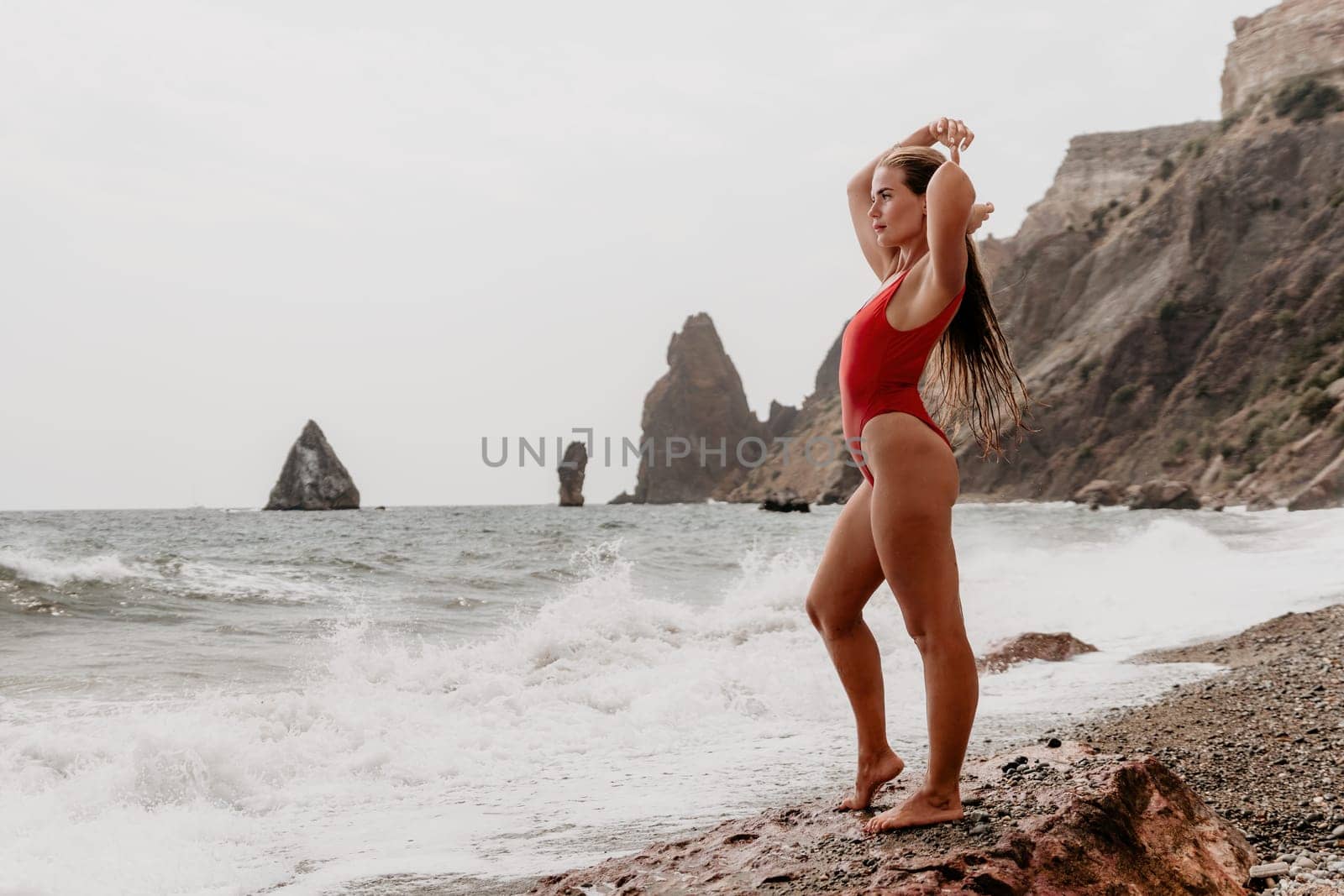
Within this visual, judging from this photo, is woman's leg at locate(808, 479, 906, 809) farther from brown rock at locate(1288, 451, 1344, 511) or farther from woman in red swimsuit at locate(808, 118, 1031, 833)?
brown rock at locate(1288, 451, 1344, 511)

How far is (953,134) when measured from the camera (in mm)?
2926

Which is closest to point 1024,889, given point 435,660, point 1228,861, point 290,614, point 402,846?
point 1228,861

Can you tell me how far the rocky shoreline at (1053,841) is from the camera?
255cm

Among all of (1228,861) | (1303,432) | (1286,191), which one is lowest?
(1228,861)

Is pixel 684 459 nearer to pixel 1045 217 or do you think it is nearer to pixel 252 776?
pixel 1045 217

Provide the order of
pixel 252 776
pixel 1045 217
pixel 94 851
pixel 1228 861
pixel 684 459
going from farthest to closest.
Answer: pixel 684 459, pixel 1045 217, pixel 252 776, pixel 94 851, pixel 1228 861

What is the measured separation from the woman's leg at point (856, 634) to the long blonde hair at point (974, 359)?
43 centimetres

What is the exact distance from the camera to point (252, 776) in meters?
5.16

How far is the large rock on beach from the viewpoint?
8.26 feet

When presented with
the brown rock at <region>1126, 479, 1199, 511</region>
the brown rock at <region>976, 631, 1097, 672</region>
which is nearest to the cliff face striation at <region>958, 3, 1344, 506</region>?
the brown rock at <region>1126, 479, 1199, 511</region>

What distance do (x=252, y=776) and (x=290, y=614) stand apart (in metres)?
6.93

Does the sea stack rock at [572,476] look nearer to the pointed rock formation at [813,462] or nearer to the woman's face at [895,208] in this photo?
the pointed rock formation at [813,462]

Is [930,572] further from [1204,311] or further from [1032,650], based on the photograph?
[1204,311]

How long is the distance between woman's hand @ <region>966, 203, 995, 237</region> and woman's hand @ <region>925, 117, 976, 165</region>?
169mm
